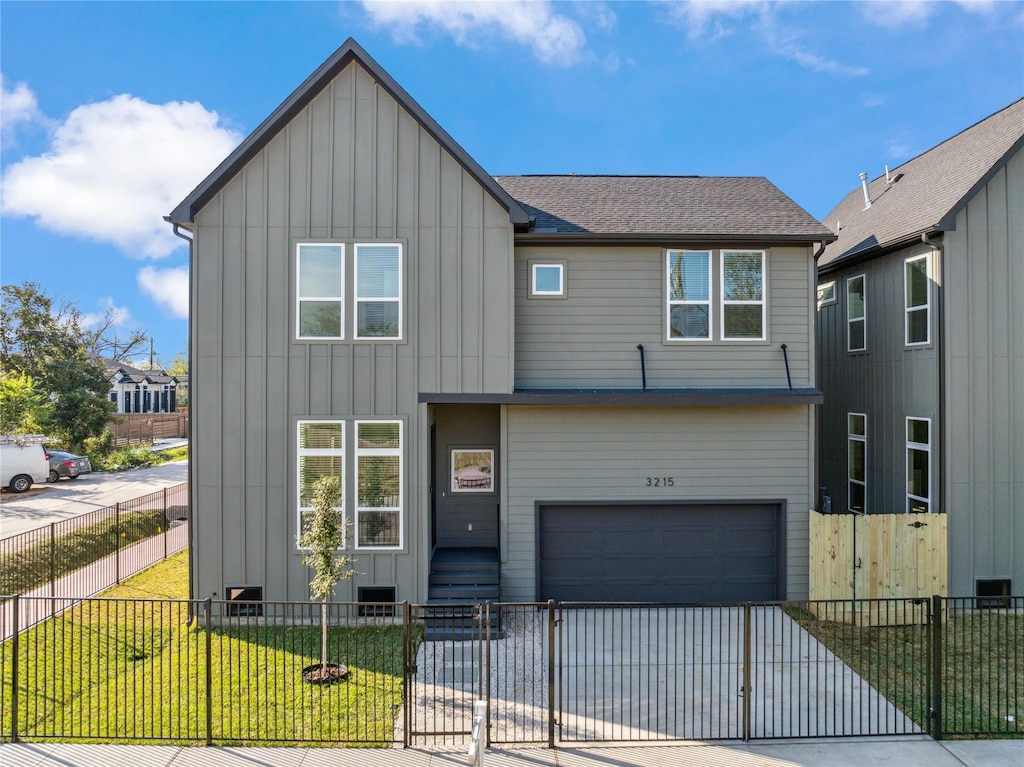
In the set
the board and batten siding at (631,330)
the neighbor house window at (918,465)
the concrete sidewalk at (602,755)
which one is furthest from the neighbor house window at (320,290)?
the neighbor house window at (918,465)

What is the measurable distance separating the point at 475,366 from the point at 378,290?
1964 millimetres

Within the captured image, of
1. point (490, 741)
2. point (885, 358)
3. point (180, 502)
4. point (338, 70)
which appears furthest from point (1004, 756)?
point (180, 502)

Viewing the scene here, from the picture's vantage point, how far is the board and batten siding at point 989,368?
9.84 m

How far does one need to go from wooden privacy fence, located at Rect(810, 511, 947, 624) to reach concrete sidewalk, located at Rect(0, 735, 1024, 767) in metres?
3.50

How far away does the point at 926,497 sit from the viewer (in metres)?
10.4

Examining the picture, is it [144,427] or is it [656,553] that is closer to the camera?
[656,553]

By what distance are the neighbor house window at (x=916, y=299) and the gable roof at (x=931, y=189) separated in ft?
1.51

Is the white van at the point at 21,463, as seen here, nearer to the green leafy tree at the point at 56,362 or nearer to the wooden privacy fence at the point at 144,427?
the green leafy tree at the point at 56,362

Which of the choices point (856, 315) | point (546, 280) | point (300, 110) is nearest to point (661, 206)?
point (546, 280)

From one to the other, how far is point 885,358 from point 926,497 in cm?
271

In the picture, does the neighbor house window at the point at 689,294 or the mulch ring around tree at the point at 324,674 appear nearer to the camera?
the mulch ring around tree at the point at 324,674

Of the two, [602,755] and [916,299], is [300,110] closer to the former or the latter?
[602,755]

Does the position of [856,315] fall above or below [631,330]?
above

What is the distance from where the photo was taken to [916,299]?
34.9 feet
